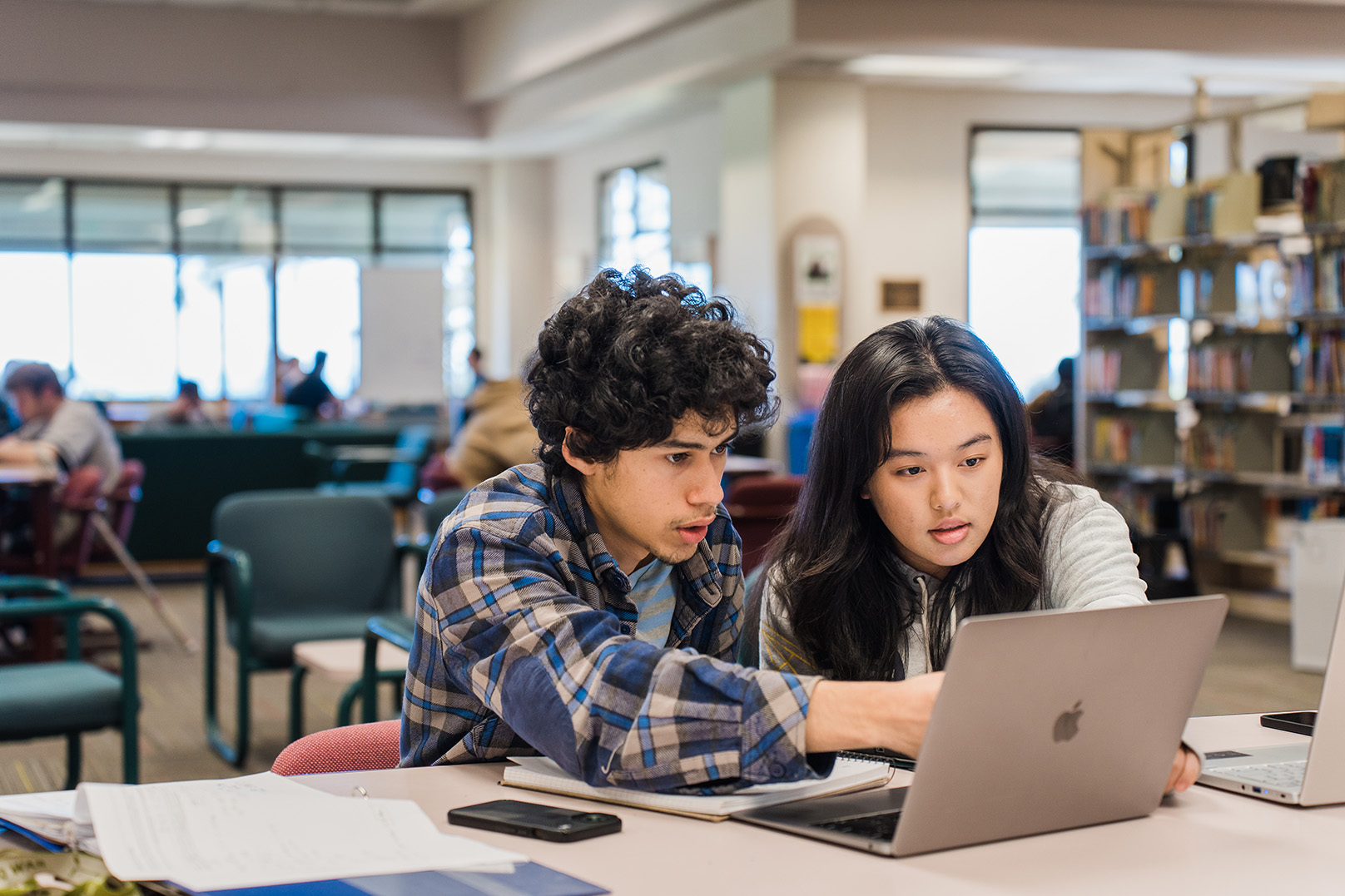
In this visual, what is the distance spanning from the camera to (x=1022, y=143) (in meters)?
10.3

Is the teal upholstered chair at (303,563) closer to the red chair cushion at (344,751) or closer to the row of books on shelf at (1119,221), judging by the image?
the red chair cushion at (344,751)

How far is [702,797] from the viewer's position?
4.33 feet

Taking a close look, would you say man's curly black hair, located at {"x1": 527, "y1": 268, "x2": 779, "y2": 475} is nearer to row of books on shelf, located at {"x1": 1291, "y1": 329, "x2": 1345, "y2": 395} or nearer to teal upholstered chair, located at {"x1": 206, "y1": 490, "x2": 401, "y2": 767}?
teal upholstered chair, located at {"x1": 206, "y1": 490, "x2": 401, "y2": 767}

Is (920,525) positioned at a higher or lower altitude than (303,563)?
higher

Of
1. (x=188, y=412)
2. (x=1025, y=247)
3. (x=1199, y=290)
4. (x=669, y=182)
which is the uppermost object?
(x=669, y=182)

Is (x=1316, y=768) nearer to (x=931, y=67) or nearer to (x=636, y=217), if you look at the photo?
(x=931, y=67)

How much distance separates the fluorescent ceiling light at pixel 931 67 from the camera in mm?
8258

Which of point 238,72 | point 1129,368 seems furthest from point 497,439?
point 238,72

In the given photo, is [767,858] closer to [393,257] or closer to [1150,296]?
[1150,296]

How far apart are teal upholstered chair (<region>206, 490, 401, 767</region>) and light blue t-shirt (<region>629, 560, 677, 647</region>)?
2493 millimetres

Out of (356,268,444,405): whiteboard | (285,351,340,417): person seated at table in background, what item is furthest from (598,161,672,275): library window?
(285,351,340,417): person seated at table in background

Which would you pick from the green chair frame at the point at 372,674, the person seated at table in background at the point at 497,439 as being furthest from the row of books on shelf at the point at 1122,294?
the green chair frame at the point at 372,674

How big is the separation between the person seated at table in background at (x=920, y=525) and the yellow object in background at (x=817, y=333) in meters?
6.80

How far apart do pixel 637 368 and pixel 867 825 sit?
0.52 m
